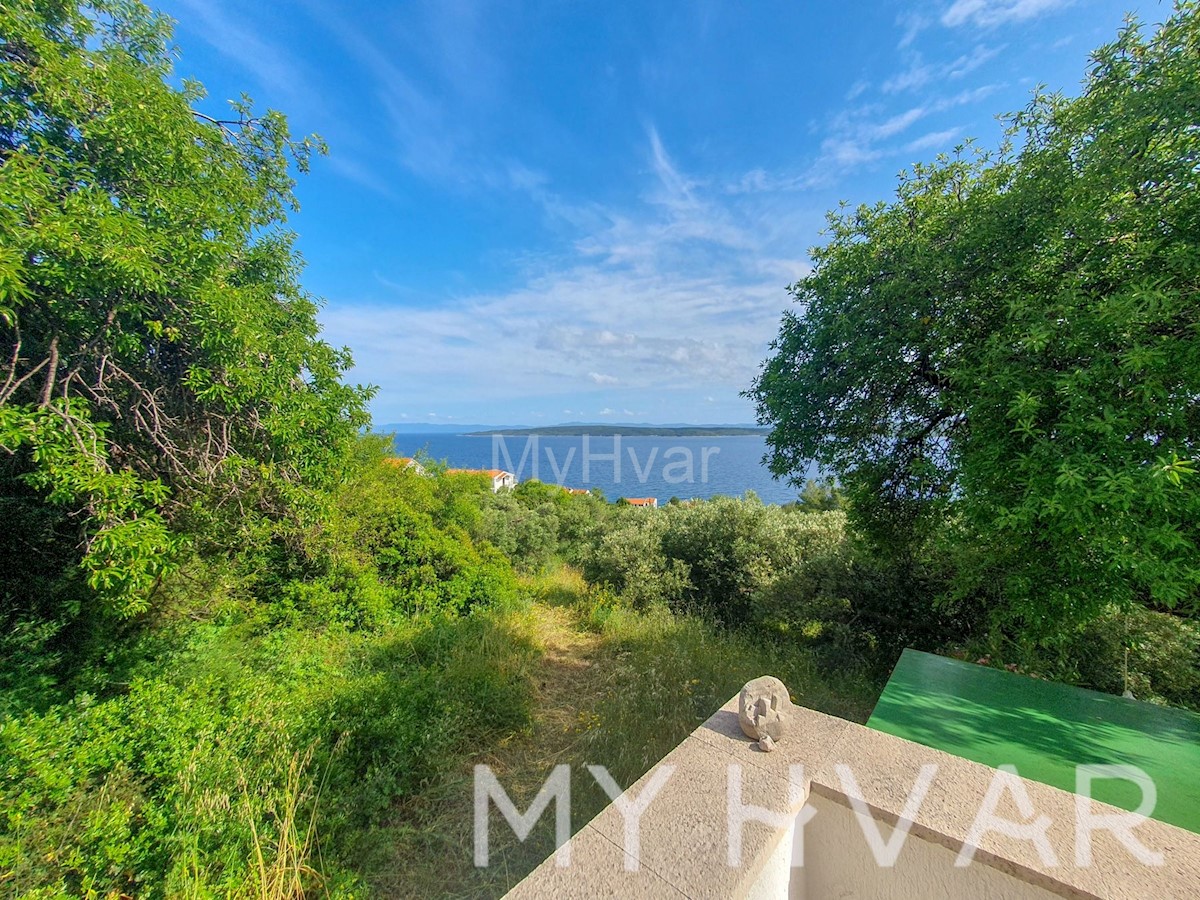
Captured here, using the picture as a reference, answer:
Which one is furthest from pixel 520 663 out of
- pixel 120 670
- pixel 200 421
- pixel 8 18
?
pixel 8 18

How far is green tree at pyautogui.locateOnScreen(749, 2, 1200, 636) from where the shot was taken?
7.15 feet

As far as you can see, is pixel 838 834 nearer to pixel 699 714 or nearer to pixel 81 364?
pixel 699 714

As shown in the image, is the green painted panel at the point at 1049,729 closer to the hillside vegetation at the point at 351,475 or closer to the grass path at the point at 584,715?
the hillside vegetation at the point at 351,475

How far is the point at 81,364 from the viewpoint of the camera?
274 centimetres

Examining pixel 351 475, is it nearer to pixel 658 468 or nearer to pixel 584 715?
pixel 584 715

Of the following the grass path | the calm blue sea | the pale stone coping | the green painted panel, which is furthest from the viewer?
the calm blue sea

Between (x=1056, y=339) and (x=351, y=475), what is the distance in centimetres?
589

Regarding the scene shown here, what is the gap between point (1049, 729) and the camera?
262 cm

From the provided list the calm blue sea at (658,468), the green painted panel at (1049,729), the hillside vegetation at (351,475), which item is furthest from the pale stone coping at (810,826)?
the calm blue sea at (658,468)

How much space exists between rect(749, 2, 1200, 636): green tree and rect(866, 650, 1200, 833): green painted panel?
56cm

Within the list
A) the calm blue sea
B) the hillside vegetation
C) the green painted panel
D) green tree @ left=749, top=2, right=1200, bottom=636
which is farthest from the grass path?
the calm blue sea

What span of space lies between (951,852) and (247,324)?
477 cm

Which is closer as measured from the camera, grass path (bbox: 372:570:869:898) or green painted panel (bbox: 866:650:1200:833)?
green painted panel (bbox: 866:650:1200:833)

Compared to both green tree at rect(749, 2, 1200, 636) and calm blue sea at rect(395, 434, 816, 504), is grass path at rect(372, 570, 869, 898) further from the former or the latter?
calm blue sea at rect(395, 434, 816, 504)
